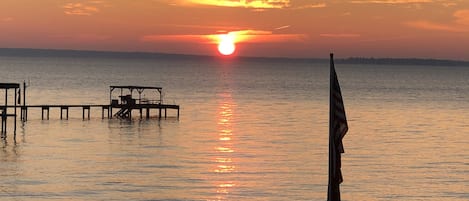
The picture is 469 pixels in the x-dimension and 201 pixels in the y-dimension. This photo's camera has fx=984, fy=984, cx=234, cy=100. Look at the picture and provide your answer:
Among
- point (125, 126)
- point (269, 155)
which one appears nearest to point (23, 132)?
point (125, 126)

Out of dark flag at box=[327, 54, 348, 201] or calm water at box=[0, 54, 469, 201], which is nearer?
dark flag at box=[327, 54, 348, 201]

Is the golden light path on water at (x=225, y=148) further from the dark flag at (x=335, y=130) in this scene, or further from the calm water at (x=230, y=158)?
the dark flag at (x=335, y=130)

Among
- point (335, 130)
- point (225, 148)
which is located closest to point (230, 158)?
point (225, 148)

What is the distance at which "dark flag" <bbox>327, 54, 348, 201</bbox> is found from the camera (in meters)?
24.5

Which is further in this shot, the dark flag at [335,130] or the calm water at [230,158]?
the calm water at [230,158]

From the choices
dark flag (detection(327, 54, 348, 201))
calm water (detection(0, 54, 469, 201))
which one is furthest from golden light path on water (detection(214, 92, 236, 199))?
dark flag (detection(327, 54, 348, 201))

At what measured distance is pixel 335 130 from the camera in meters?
24.8

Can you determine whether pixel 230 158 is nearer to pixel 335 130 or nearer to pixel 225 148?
pixel 225 148

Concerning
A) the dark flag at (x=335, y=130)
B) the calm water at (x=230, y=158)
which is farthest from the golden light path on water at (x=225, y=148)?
the dark flag at (x=335, y=130)

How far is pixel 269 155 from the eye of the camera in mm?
73375

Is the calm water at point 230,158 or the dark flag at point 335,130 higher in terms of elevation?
the dark flag at point 335,130

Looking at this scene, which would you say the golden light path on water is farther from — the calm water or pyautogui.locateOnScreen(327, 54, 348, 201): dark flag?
pyautogui.locateOnScreen(327, 54, 348, 201): dark flag

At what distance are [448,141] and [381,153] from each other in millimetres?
14091

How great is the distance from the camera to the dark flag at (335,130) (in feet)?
80.5
